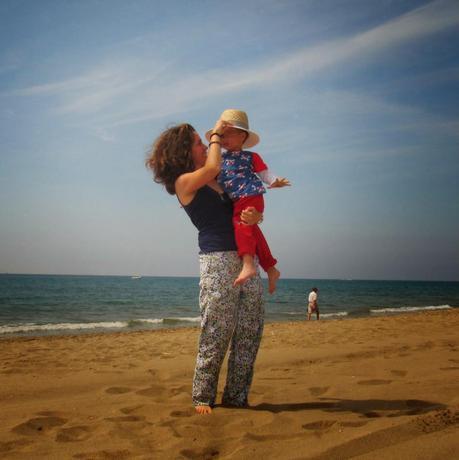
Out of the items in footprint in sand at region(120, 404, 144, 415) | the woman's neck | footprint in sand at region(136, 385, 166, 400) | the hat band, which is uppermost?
the hat band

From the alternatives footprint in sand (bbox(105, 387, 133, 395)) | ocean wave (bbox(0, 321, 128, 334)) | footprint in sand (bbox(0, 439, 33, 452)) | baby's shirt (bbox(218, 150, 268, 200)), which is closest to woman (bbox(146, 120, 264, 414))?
baby's shirt (bbox(218, 150, 268, 200))

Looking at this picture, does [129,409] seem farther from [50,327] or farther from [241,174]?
[50,327]

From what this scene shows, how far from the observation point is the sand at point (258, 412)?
85.4 inches

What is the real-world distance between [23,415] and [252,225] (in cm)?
233

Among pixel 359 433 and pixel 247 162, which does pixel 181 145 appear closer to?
pixel 247 162

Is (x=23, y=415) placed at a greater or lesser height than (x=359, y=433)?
lesser

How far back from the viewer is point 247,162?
287cm

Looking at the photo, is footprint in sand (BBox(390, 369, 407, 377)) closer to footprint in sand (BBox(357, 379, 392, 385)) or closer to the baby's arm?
footprint in sand (BBox(357, 379, 392, 385))

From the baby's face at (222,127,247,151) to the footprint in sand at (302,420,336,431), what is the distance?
6.60ft

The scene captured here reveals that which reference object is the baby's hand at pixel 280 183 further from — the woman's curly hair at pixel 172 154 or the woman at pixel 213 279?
the woman's curly hair at pixel 172 154

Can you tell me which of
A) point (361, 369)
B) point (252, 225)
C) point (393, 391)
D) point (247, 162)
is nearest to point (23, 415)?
point (252, 225)

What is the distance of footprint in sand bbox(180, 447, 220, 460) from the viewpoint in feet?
6.93

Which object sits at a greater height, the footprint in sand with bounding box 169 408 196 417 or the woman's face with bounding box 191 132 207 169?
the woman's face with bounding box 191 132 207 169

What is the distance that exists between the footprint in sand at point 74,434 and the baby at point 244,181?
142 cm
